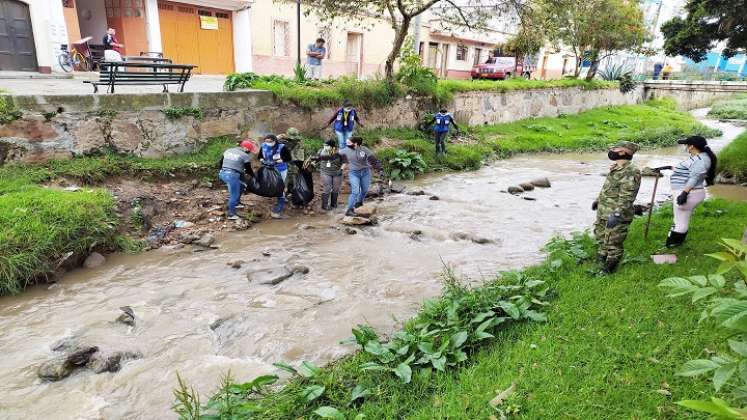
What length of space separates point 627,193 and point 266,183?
6035mm

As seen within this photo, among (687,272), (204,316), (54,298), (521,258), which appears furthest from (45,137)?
(687,272)

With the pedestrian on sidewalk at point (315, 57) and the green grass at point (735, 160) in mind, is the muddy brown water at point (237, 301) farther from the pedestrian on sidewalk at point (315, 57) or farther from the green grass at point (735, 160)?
the pedestrian on sidewalk at point (315, 57)

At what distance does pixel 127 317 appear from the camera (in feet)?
17.9

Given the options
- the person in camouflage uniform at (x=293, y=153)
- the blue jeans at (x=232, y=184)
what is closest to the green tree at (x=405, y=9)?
the person in camouflage uniform at (x=293, y=153)

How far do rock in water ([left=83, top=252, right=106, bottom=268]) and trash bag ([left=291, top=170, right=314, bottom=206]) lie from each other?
11.9ft

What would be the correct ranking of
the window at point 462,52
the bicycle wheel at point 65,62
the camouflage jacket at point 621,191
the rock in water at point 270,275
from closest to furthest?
the camouflage jacket at point 621,191
the rock in water at point 270,275
the bicycle wheel at point 65,62
the window at point 462,52

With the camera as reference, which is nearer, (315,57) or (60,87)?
(60,87)

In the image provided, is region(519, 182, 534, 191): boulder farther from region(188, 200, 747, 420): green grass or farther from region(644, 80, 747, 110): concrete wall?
region(644, 80, 747, 110): concrete wall

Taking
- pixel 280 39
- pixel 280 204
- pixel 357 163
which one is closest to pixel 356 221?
pixel 357 163

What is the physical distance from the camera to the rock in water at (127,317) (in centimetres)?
539

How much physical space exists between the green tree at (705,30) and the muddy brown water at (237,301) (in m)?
3.38

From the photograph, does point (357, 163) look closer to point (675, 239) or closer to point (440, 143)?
point (440, 143)

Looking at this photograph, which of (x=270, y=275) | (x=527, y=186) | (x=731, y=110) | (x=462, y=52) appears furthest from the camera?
(x=462, y=52)

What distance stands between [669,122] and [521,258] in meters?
21.9
